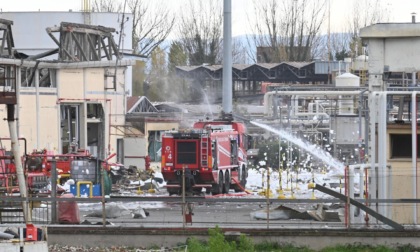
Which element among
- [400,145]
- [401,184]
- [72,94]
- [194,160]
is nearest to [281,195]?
[194,160]

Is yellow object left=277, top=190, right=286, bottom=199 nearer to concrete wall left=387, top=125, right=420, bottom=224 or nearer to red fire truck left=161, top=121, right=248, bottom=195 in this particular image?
red fire truck left=161, top=121, right=248, bottom=195

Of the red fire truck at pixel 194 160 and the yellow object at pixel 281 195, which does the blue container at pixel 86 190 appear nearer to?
the red fire truck at pixel 194 160

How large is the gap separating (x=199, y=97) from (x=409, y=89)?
56132mm

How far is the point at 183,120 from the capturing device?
199 ft

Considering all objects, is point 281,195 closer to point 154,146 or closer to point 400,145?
point 400,145

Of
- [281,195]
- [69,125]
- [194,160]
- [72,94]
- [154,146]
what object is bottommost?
[281,195]

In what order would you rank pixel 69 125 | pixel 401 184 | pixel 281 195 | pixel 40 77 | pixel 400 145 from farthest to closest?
pixel 69 125
pixel 40 77
pixel 281 195
pixel 400 145
pixel 401 184

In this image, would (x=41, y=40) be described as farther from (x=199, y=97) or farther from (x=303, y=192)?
(x=303, y=192)

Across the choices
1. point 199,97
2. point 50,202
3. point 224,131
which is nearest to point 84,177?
point 224,131

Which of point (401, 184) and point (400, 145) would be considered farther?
point (400, 145)

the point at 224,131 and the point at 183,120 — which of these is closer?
the point at 224,131

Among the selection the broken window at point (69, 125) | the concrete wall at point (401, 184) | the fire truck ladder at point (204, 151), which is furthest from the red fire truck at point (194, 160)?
the broken window at point (69, 125)

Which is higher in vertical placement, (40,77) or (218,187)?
(40,77)

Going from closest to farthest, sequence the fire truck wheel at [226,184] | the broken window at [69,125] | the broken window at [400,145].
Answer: the broken window at [400,145], the fire truck wheel at [226,184], the broken window at [69,125]
